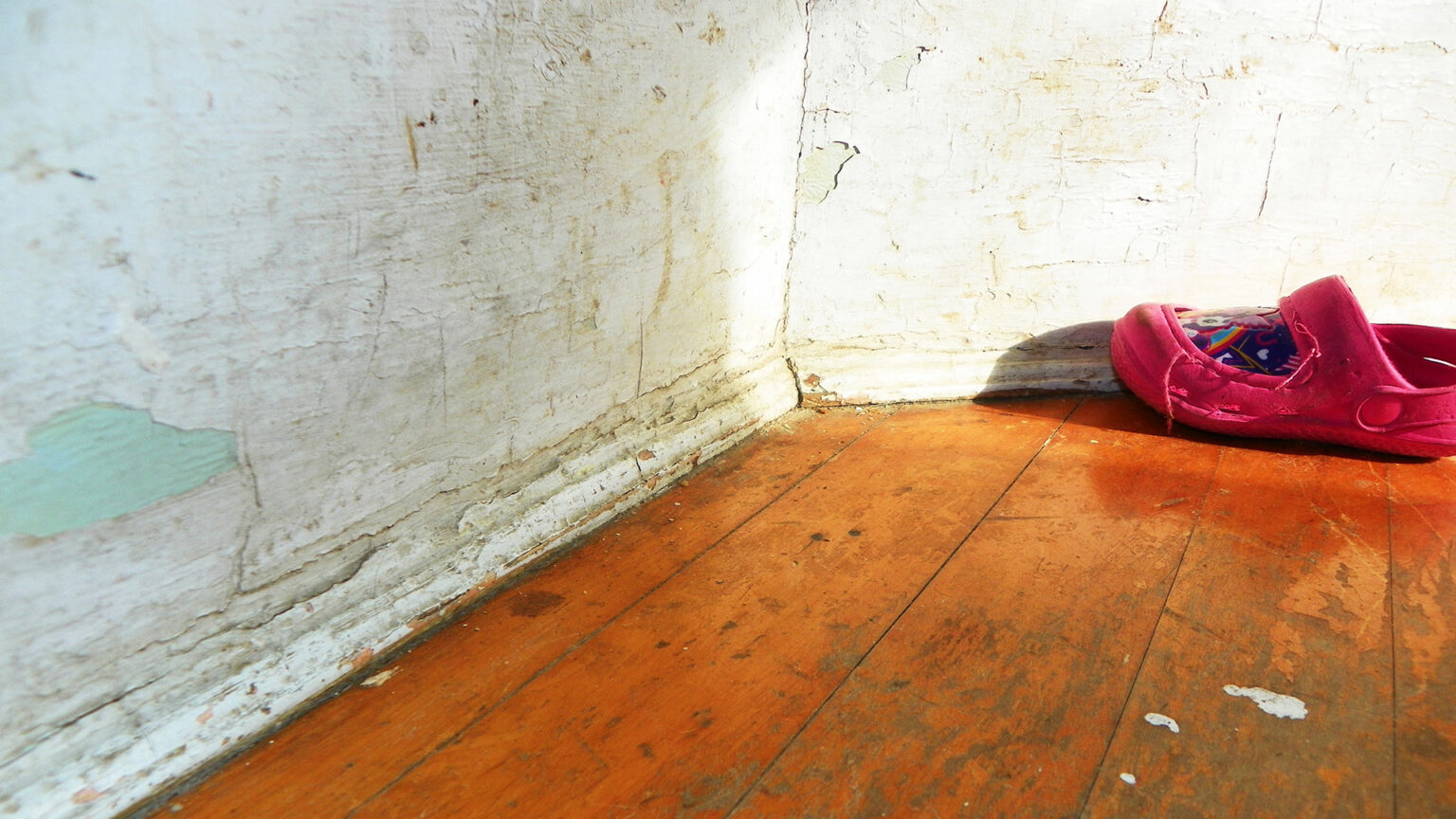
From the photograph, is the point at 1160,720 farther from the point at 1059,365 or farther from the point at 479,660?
the point at 1059,365

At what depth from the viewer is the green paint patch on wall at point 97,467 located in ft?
2.32

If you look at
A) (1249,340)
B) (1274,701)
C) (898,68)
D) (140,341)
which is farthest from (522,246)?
(1249,340)

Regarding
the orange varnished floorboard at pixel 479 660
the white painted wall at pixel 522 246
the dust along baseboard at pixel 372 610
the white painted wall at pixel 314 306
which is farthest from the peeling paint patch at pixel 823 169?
the orange varnished floorboard at pixel 479 660

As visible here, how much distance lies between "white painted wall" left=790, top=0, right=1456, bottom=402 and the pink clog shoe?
0.54 ft

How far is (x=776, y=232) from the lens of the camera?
151cm

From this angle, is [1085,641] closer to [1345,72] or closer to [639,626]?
[639,626]

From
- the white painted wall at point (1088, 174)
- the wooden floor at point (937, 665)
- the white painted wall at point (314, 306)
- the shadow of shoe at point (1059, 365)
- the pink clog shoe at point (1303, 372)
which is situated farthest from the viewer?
the shadow of shoe at point (1059, 365)

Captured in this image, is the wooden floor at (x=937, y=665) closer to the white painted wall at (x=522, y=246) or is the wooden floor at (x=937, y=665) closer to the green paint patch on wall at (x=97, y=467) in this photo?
the white painted wall at (x=522, y=246)

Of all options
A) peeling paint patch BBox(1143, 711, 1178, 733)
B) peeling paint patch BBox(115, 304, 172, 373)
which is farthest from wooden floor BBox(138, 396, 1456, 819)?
peeling paint patch BBox(115, 304, 172, 373)

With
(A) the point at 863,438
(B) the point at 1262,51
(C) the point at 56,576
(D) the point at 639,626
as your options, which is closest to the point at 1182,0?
(B) the point at 1262,51

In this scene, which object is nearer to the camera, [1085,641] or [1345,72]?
[1085,641]

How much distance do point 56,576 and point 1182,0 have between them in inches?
69.3

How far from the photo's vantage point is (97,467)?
75 centimetres

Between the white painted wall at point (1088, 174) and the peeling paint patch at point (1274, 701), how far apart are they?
0.83 metres
